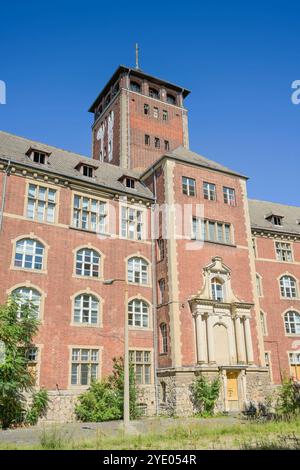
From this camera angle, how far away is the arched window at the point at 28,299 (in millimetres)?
22438

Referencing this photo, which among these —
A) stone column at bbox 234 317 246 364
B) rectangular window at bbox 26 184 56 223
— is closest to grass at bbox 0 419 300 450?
stone column at bbox 234 317 246 364

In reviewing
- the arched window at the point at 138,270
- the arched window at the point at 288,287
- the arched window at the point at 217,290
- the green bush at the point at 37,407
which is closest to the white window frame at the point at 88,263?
the arched window at the point at 138,270

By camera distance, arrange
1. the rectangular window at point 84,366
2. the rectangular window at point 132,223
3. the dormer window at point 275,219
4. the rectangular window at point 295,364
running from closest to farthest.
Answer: the rectangular window at point 84,366 < the rectangular window at point 132,223 < the rectangular window at point 295,364 < the dormer window at point 275,219

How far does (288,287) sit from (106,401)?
65.6 ft

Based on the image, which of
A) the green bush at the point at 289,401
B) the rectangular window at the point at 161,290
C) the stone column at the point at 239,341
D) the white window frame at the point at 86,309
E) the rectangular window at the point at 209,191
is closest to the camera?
the green bush at the point at 289,401

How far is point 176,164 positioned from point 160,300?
10.4m

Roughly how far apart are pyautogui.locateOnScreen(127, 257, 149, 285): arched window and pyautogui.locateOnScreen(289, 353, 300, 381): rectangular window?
1442cm

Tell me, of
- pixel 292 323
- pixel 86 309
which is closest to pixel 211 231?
pixel 86 309

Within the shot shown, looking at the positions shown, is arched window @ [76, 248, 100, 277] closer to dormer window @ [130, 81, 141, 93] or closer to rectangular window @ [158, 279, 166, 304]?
rectangular window @ [158, 279, 166, 304]

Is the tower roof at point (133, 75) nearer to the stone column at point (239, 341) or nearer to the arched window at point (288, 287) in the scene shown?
the arched window at point (288, 287)

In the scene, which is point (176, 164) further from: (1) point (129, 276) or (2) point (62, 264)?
(2) point (62, 264)

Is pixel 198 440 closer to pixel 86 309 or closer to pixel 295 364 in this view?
pixel 86 309

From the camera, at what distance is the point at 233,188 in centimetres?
3322

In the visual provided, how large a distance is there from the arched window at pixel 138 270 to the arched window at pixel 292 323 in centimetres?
1365
